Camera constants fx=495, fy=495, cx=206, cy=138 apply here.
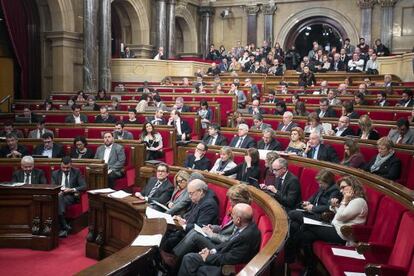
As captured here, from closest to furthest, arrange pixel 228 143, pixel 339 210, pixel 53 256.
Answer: pixel 339 210 < pixel 53 256 < pixel 228 143

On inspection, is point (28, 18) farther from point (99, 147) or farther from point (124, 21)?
point (99, 147)

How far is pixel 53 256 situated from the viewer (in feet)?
16.0

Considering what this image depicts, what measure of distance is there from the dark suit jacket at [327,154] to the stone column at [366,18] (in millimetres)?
12040

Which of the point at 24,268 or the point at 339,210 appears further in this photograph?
the point at 24,268

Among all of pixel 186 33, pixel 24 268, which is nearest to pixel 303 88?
pixel 24 268

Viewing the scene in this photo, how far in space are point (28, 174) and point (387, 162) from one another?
3.90 m

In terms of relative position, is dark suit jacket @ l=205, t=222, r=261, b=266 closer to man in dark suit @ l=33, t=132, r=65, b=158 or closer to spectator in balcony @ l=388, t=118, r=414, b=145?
spectator in balcony @ l=388, t=118, r=414, b=145

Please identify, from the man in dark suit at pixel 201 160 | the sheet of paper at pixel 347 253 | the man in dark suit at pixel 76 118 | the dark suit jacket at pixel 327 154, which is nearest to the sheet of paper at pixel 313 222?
the sheet of paper at pixel 347 253

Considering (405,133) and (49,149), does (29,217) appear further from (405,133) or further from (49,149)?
(405,133)

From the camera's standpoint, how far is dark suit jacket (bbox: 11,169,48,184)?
562 centimetres

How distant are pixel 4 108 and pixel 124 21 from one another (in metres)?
5.76

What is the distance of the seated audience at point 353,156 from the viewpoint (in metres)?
5.15

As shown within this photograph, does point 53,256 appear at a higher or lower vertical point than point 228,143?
lower

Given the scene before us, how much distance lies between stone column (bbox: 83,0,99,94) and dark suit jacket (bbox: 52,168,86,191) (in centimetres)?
715
